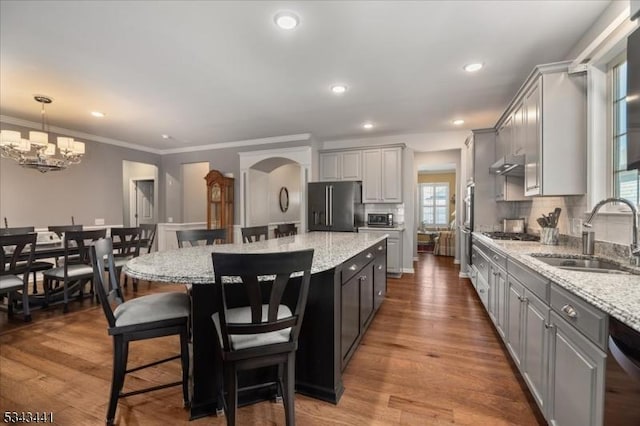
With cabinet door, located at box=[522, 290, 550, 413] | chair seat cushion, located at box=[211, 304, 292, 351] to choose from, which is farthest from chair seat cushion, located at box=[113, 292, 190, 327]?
cabinet door, located at box=[522, 290, 550, 413]

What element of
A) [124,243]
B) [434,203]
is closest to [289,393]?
[124,243]

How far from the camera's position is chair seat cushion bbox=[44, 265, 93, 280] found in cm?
338

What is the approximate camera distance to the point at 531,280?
1.73 m

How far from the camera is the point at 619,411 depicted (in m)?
1.00

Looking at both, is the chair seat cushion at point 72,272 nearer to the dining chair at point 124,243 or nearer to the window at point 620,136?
the dining chair at point 124,243

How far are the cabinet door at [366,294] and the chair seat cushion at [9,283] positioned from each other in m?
3.58

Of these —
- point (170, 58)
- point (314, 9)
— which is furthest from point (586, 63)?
point (170, 58)

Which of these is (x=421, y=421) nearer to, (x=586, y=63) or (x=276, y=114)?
(x=586, y=63)

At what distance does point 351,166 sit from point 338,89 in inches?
88.7

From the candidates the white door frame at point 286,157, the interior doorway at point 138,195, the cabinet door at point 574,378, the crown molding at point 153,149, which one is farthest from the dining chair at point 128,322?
the interior doorway at point 138,195

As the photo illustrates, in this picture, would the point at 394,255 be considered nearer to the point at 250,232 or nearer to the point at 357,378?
the point at 250,232

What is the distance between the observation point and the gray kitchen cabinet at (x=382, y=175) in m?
5.30

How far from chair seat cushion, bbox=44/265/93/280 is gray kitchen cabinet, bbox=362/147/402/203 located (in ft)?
14.5

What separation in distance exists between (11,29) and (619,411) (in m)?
4.30
